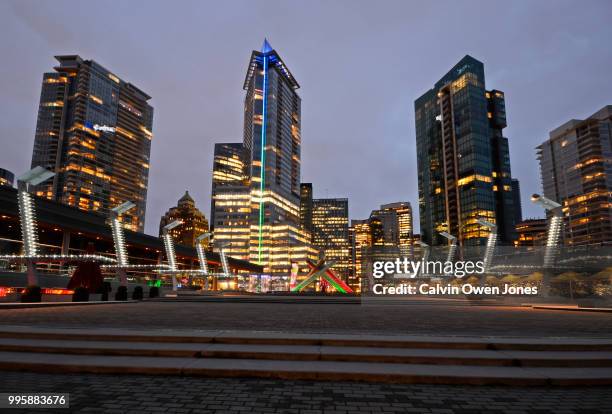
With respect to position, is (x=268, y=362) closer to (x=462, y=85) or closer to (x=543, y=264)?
(x=543, y=264)

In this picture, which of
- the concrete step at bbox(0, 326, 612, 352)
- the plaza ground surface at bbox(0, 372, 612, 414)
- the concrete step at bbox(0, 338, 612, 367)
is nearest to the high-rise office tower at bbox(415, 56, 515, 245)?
the concrete step at bbox(0, 326, 612, 352)

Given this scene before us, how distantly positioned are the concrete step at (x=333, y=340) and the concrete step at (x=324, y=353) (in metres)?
0.15

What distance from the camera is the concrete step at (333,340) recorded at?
25.1ft

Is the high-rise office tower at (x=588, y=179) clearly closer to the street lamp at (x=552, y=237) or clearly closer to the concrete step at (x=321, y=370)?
the street lamp at (x=552, y=237)

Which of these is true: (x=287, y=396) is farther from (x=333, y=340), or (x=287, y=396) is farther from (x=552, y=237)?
(x=552, y=237)

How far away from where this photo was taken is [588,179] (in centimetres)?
17338

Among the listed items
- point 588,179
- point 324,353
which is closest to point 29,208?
point 324,353

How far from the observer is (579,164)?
182750 mm

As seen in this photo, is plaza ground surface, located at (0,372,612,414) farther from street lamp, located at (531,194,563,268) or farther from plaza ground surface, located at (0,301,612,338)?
street lamp, located at (531,194,563,268)

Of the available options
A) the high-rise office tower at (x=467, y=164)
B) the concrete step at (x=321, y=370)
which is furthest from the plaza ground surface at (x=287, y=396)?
the high-rise office tower at (x=467, y=164)

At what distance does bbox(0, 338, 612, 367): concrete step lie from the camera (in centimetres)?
686

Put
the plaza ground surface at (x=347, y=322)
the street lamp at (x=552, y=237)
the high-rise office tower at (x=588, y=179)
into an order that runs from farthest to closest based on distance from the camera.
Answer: the high-rise office tower at (x=588, y=179) < the street lamp at (x=552, y=237) < the plaza ground surface at (x=347, y=322)

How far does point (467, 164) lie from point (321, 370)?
159 m

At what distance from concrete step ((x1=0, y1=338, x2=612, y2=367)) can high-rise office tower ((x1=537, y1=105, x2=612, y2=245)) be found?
626 ft
